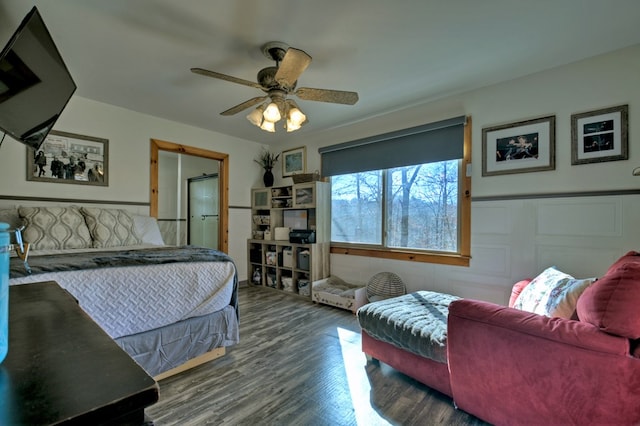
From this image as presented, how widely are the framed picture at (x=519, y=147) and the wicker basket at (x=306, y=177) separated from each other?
6.89 feet

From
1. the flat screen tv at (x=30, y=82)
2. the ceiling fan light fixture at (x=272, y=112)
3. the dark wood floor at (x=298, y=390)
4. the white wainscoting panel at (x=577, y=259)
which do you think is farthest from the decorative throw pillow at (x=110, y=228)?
the white wainscoting panel at (x=577, y=259)

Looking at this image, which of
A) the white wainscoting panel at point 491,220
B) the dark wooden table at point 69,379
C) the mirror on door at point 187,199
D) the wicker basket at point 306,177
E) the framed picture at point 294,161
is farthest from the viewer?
the mirror on door at point 187,199

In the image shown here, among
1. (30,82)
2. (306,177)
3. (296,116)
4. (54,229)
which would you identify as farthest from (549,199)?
(54,229)

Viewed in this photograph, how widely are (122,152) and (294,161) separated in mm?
2243

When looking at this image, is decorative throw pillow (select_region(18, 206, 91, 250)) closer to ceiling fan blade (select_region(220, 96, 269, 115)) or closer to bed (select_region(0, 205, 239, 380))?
bed (select_region(0, 205, 239, 380))

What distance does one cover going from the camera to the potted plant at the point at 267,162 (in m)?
4.62

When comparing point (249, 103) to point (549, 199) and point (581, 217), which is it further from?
point (581, 217)

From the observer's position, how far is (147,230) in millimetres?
3080

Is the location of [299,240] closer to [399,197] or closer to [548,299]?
[399,197]

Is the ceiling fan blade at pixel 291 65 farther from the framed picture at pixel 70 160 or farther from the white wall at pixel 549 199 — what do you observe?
the framed picture at pixel 70 160

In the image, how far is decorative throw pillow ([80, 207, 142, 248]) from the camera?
263 centimetres

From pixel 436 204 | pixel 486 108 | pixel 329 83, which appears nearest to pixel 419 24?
pixel 329 83

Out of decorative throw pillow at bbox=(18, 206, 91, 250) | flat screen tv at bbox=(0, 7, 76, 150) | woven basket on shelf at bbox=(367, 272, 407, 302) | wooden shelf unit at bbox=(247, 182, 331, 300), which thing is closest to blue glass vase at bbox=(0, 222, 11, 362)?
flat screen tv at bbox=(0, 7, 76, 150)

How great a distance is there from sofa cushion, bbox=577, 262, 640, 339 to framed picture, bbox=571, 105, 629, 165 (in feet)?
4.80
